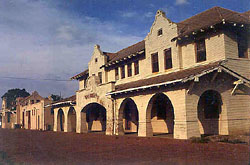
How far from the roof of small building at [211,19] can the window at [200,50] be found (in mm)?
984

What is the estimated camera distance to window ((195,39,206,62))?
1805 centimetres

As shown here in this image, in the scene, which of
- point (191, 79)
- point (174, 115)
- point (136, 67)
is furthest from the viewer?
point (136, 67)

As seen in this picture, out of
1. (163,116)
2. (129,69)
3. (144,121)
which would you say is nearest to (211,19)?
(144,121)

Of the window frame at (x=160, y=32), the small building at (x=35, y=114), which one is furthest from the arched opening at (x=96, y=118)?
the window frame at (x=160, y=32)

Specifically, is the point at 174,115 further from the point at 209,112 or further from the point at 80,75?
the point at 80,75

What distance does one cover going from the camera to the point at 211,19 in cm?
1808

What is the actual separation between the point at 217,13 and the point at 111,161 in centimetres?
1344

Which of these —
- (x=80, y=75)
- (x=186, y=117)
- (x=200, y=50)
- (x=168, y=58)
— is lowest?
(x=186, y=117)

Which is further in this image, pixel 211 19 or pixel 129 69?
pixel 129 69

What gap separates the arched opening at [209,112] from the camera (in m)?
17.5

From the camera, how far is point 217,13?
61.8 ft

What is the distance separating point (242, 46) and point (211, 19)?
2.64 metres

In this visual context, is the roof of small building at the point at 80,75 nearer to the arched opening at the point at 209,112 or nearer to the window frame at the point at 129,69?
the window frame at the point at 129,69

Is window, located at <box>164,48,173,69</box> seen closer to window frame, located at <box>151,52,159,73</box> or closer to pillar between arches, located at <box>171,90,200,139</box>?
window frame, located at <box>151,52,159,73</box>
